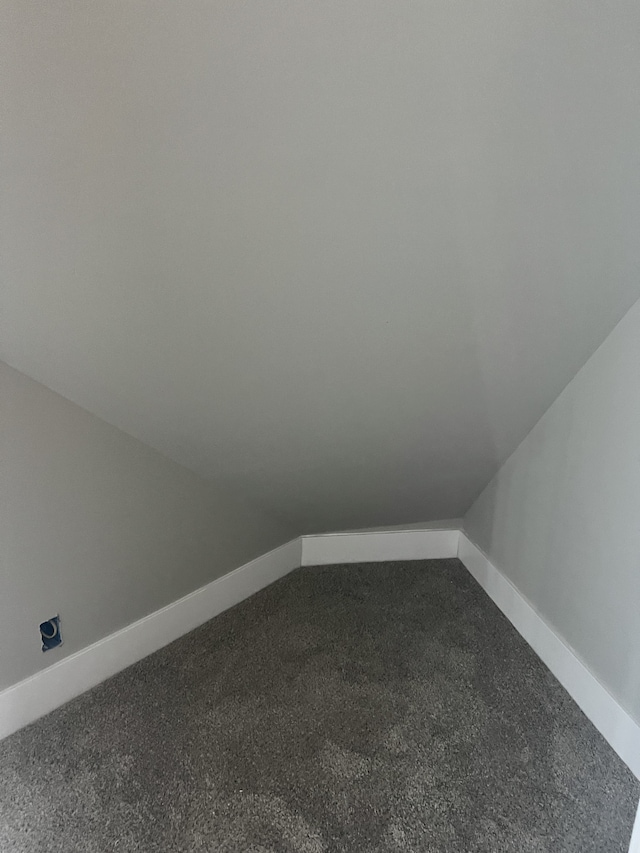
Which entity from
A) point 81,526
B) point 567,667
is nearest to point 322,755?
point 567,667

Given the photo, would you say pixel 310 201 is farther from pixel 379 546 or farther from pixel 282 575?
pixel 379 546

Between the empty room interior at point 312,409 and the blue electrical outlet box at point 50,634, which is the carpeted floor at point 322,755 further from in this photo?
the blue electrical outlet box at point 50,634

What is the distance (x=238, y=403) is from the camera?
1815mm

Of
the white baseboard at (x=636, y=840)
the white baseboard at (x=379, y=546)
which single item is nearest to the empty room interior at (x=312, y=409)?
the white baseboard at (x=636, y=840)

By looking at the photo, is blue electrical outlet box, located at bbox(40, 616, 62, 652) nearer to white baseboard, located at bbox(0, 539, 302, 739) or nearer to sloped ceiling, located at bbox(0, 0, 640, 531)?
white baseboard, located at bbox(0, 539, 302, 739)

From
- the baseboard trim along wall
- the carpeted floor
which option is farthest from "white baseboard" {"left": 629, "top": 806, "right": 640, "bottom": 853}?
the carpeted floor

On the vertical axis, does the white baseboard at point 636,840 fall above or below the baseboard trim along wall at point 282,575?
above

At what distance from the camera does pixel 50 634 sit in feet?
5.95

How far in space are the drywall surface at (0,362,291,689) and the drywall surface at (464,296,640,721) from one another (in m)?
1.34

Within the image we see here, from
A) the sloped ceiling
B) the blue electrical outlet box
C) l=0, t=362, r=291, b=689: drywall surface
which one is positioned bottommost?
the blue electrical outlet box

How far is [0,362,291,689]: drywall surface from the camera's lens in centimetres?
169

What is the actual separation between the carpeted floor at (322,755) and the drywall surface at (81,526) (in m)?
0.27

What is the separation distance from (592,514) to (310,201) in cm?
137

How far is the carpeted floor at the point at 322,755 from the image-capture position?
4.59 ft
